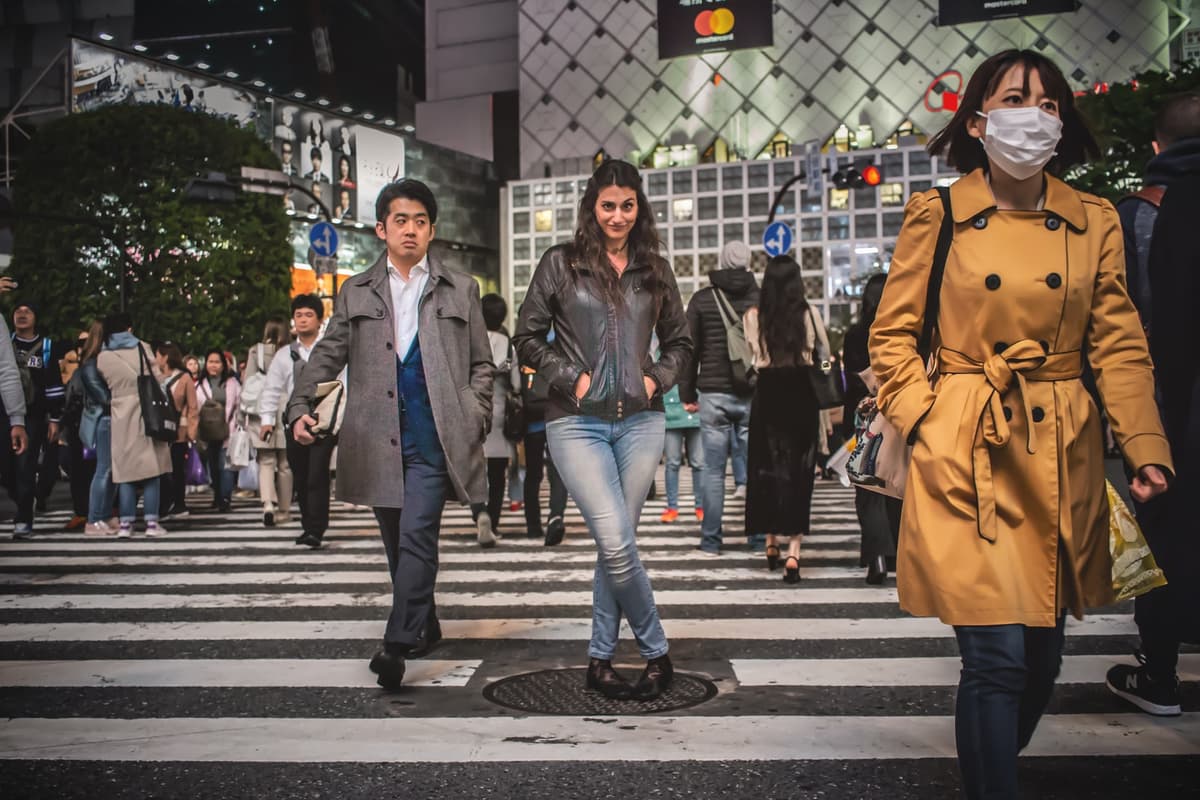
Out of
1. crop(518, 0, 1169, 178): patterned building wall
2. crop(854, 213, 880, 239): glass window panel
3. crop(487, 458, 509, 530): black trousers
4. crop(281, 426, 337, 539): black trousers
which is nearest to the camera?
crop(281, 426, 337, 539): black trousers

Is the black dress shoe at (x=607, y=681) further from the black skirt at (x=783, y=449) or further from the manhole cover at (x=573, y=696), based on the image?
the black skirt at (x=783, y=449)

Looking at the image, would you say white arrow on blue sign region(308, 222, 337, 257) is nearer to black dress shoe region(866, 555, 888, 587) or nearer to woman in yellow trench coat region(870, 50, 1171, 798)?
black dress shoe region(866, 555, 888, 587)

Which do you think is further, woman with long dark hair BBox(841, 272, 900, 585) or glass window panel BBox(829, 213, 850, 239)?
glass window panel BBox(829, 213, 850, 239)

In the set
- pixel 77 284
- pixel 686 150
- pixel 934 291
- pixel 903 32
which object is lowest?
pixel 934 291

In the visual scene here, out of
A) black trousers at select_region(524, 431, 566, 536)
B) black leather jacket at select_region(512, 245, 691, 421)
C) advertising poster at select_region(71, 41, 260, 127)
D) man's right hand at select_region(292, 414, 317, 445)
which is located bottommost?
black trousers at select_region(524, 431, 566, 536)

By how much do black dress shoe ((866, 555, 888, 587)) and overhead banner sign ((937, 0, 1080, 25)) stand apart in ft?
109

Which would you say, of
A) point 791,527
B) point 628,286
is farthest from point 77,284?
point 628,286

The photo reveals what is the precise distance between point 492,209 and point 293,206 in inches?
826

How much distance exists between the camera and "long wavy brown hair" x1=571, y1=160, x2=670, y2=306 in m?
4.51

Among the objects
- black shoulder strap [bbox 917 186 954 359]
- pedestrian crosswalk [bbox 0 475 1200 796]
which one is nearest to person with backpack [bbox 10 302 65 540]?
pedestrian crosswalk [bbox 0 475 1200 796]

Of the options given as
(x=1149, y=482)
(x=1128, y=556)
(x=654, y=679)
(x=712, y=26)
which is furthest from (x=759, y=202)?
(x=1149, y=482)

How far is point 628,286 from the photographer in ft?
15.0

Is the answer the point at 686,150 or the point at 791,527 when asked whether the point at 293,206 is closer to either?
the point at 686,150

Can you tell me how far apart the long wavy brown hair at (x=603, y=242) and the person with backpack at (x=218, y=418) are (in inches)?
367
